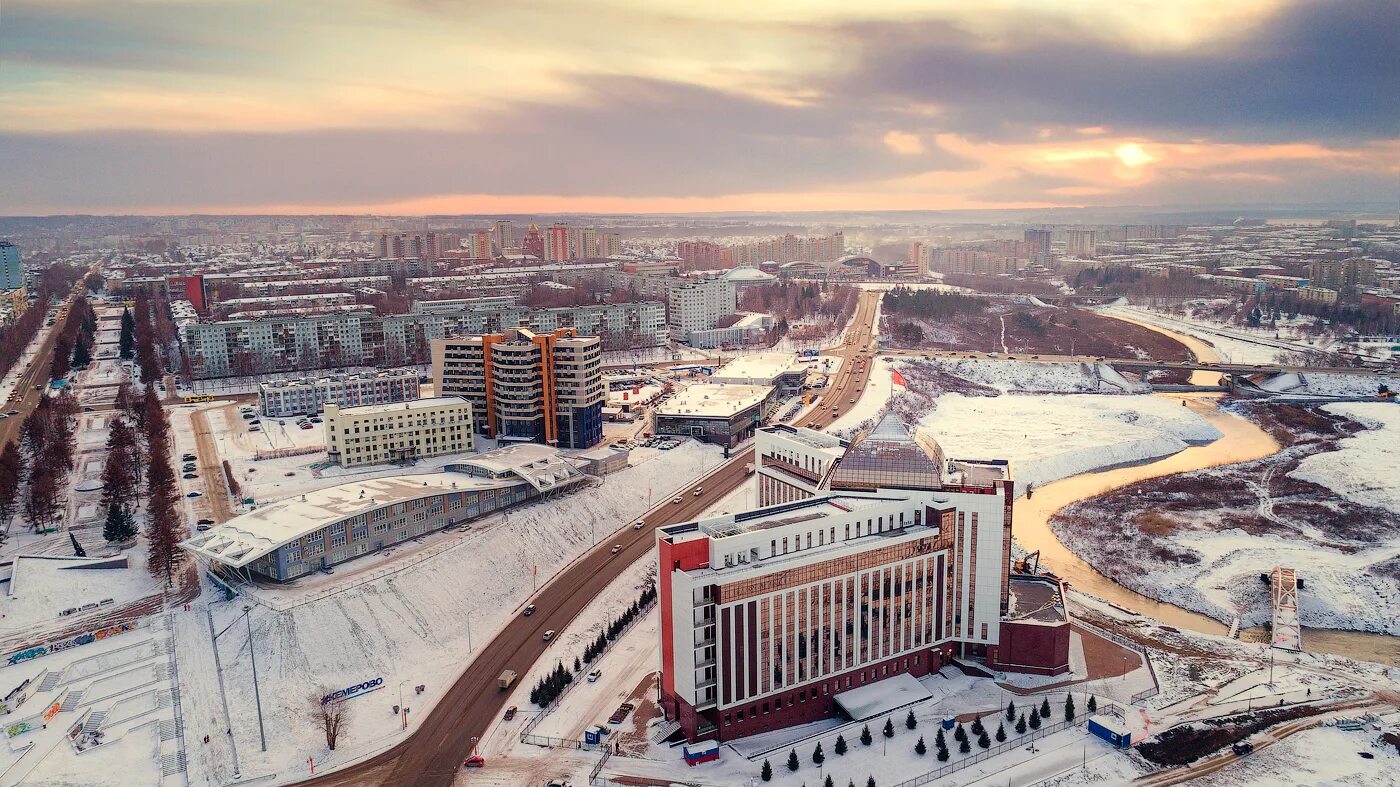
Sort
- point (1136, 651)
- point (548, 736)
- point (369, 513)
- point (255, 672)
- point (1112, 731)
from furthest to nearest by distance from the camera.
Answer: point (369, 513) → point (1136, 651) → point (255, 672) → point (548, 736) → point (1112, 731)

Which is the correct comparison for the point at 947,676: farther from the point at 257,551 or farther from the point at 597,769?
the point at 257,551

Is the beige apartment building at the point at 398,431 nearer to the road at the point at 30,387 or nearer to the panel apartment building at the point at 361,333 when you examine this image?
the road at the point at 30,387

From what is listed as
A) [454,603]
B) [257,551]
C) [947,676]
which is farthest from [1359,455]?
[257,551]

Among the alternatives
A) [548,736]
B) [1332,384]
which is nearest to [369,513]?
[548,736]

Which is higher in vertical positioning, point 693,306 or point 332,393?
point 693,306

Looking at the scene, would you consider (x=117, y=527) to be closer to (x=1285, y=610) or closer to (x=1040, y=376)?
(x=1285, y=610)

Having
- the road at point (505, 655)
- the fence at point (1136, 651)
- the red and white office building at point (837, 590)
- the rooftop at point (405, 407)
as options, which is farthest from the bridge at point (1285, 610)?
the rooftop at point (405, 407)
